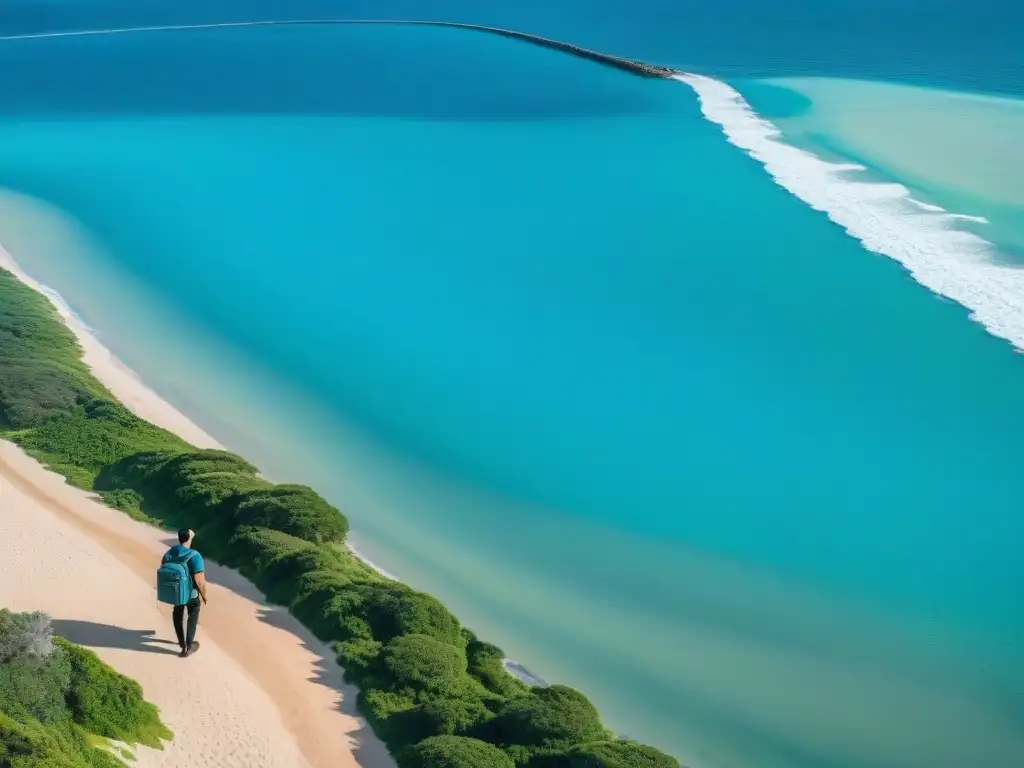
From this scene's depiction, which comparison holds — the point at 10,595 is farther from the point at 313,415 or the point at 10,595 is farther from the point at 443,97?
the point at 443,97

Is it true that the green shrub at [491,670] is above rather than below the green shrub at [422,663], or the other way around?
above

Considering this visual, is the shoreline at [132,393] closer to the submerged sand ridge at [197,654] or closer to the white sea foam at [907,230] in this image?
the submerged sand ridge at [197,654]

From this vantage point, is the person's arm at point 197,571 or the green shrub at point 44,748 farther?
the person's arm at point 197,571

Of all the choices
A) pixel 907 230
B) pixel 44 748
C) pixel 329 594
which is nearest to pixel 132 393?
pixel 329 594

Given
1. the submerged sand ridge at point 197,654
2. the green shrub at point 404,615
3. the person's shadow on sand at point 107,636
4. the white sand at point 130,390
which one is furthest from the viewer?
the white sand at point 130,390

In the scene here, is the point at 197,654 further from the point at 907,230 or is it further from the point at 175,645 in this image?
the point at 907,230

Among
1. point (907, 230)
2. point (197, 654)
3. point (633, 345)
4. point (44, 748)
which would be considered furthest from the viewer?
point (907, 230)

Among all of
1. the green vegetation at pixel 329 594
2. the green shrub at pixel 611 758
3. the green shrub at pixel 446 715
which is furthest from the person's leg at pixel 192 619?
the green shrub at pixel 611 758
